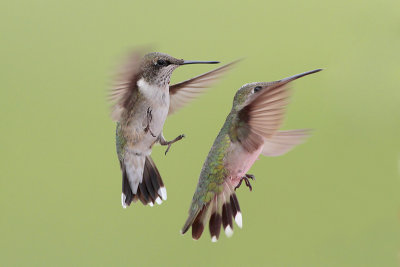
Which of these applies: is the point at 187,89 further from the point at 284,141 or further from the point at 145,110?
the point at 284,141

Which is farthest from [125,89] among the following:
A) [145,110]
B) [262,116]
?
[262,116]

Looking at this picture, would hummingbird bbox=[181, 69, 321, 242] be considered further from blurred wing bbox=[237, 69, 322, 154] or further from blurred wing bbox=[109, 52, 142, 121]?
blurred wing bbox=[109, 52, 142, 121]

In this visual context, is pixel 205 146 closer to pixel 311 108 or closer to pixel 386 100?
pixel 311 108

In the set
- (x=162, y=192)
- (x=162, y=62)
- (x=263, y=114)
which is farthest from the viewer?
(x=162, y=192)

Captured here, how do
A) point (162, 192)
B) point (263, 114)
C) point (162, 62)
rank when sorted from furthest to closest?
point (162, 192) → point (162, 62) → point (263, 114)

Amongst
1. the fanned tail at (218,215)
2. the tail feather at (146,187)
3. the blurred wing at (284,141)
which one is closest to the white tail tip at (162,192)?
the tail feather at (146,187)

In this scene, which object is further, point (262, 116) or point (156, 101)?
point (156, 101)

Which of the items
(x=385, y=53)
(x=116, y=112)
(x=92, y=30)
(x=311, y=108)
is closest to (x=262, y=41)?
(x=311, y=108)
